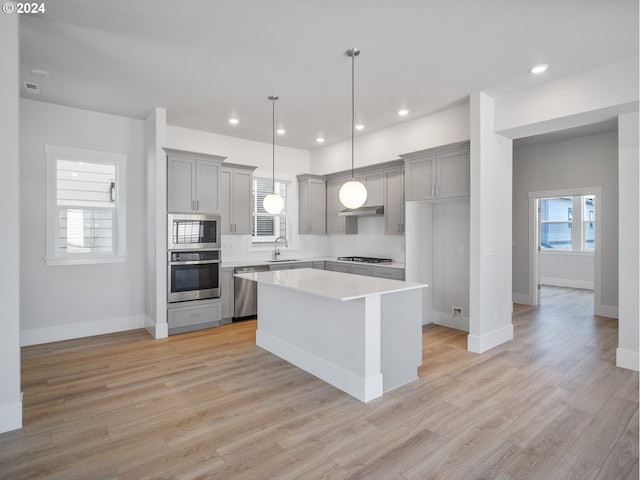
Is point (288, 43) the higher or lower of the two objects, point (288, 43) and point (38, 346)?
the higher

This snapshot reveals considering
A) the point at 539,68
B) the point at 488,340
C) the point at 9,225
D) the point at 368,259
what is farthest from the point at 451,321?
the point at 9,225

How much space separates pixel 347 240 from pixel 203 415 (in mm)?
4406

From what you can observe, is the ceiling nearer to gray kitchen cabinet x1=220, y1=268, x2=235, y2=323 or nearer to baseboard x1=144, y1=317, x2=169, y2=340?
gray kitchen cabinet x1=220, y1=268, x2=235, y2=323

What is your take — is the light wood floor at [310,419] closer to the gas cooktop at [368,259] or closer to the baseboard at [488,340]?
the baseboard at [488,340]

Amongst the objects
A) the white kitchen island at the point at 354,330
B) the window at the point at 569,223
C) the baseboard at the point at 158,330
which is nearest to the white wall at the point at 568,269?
the window at the point at 569,223

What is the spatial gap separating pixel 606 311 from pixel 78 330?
7833 millimetres

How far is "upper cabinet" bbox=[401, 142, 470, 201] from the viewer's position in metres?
4.35

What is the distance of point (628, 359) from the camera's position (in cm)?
354

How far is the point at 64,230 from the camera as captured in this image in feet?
15.0

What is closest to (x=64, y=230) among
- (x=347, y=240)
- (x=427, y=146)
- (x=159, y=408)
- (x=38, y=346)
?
(x=38, y=346)

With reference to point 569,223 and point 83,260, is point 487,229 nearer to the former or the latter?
point 83,260

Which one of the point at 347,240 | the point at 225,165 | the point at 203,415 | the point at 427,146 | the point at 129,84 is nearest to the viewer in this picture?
the point at 203,415

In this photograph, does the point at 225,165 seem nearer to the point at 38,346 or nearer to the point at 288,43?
the point at 288,43

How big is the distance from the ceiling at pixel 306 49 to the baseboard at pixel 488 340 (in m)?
2.79
